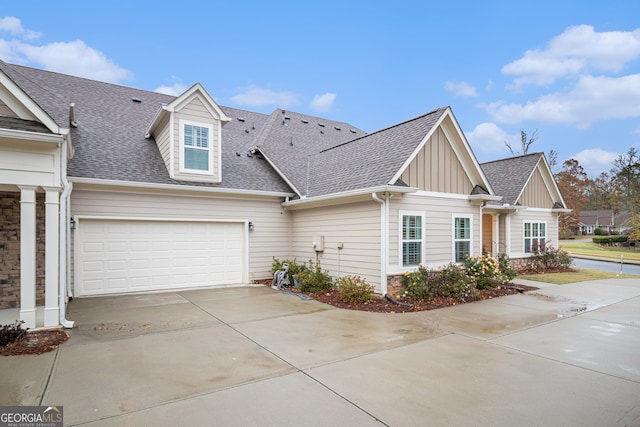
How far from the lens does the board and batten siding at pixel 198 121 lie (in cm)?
1036

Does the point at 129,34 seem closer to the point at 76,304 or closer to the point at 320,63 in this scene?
the point at 320,63

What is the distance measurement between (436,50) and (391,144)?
1165 centimetres

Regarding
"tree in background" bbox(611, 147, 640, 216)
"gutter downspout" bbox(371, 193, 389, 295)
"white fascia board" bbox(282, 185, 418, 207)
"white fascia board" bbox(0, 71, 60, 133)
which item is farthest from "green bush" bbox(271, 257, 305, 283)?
"tree in background" bbox(611, 147, 640, 216)

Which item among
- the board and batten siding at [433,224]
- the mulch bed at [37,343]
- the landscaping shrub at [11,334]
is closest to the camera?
the mulch bed at [37,343]

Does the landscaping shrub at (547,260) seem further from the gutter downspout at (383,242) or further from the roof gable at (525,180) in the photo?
the gutter downspout at (383,242)

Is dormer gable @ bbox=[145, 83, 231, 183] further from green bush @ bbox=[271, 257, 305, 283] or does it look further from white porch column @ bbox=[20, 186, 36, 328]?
white porch column @ bbox=[20, 186, 36, 328]

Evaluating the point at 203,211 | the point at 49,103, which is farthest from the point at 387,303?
the point at 49,103

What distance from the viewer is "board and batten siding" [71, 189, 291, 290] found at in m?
9.20

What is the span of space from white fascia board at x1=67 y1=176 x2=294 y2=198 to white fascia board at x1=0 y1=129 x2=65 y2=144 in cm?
304

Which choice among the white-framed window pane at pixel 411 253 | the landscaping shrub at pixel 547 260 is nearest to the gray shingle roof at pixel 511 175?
the landscaping shrub at pixel 547 260

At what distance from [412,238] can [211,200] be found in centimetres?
623

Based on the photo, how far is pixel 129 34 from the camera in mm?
13680

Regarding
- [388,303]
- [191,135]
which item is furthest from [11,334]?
[388,303]

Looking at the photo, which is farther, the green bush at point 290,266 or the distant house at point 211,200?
the green bush at point 290,266
